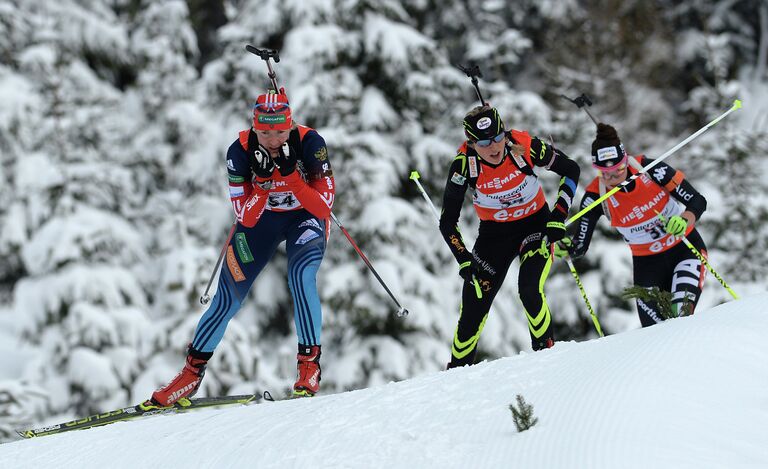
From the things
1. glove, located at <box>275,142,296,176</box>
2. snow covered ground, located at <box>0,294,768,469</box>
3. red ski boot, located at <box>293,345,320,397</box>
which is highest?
glove, located at <box>275,142,296,176</box>

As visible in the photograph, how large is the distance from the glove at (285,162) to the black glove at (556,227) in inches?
81.2

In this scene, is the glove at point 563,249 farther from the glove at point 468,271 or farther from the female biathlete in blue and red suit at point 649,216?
the glove at point 468,271

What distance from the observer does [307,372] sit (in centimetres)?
616

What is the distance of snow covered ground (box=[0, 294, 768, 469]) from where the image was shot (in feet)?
10.7

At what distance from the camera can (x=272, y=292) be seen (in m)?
19.8

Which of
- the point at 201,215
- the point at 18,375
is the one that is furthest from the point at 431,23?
the point at 18,375

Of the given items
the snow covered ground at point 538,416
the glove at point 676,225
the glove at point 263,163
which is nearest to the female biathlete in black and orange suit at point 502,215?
the glove at point 676,225

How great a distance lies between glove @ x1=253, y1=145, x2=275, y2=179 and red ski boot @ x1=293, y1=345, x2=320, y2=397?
137 cm

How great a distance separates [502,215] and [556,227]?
575 millimetres

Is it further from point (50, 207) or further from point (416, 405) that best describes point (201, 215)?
point (416, 405)

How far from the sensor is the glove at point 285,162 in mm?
5996

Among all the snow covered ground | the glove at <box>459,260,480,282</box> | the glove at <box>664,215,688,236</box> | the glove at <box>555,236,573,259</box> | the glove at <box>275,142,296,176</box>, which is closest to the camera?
the snow covered ground

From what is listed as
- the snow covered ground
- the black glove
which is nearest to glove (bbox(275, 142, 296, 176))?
the snow covered ground

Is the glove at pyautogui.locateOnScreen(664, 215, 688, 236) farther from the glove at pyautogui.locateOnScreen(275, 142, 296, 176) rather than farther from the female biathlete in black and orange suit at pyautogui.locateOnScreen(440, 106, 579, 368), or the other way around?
the glove at pyautogui.locateOnScreen(275, 142, 296, 176)
